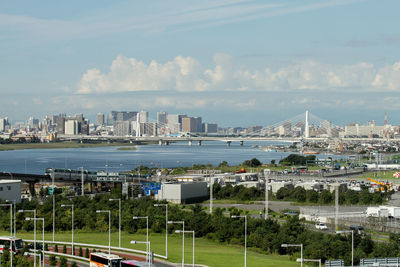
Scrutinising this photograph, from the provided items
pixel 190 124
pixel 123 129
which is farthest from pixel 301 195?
pixel 190 124

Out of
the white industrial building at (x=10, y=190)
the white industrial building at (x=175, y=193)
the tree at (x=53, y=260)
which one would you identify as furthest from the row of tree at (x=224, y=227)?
the tree at (x=53, y=260)

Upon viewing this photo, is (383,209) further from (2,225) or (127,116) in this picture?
(127,116)

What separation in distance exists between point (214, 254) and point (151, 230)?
10.2 ft

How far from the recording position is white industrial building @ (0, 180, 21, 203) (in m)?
17.8

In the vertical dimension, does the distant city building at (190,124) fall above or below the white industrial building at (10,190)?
above

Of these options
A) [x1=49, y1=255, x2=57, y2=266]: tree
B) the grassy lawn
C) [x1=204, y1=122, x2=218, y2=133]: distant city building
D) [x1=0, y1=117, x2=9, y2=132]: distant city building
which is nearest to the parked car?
the grassy lawn

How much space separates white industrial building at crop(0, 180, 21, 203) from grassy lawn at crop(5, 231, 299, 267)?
4.53m

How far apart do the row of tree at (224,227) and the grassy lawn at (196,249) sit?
1.03 ft

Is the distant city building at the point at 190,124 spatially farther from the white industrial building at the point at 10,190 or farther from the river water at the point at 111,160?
the white industrial building at the point at 10,190

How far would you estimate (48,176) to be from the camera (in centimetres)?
2497

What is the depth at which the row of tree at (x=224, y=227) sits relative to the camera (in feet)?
36.0

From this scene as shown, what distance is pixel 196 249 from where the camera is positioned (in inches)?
464

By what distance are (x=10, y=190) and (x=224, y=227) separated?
25.2 feet

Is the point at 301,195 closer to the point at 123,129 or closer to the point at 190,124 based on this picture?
the point at 123,129
